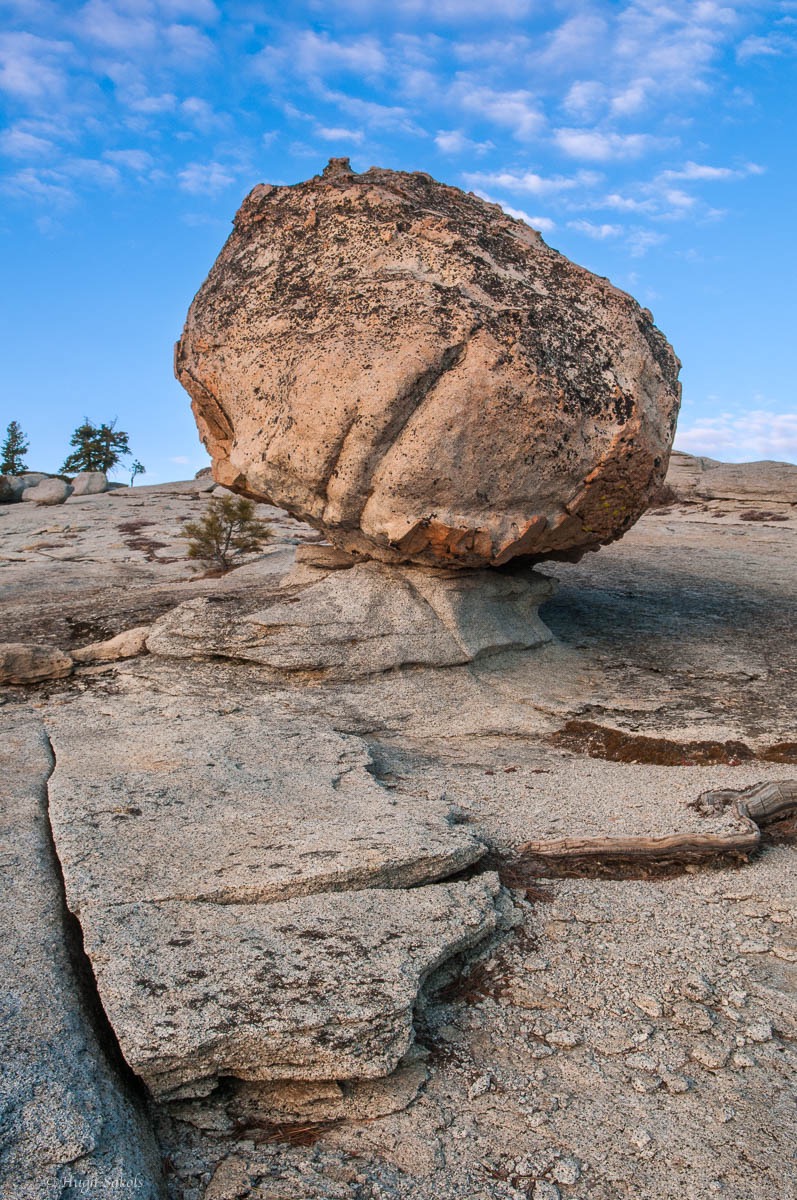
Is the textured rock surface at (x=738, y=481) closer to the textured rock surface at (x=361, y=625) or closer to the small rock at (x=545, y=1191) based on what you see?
the textured rock surface at (x=361, y=625)

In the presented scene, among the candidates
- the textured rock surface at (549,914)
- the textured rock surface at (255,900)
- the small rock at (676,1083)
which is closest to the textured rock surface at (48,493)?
the textured rock surface at (549,914)

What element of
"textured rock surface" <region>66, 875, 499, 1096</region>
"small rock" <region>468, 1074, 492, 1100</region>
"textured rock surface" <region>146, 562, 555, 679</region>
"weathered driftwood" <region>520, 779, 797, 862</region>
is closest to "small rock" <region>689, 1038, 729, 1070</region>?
"small rock" <region>468, 1074, 492, 1100</region>

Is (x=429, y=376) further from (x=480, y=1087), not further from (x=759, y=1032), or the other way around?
(x=480, y=1087)

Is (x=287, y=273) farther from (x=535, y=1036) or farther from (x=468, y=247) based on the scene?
(x=535, y=1036)

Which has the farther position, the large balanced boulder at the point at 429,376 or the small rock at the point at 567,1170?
the large balanced boulder at the point at 429,376

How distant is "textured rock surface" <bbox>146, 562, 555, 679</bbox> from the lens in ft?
21.6

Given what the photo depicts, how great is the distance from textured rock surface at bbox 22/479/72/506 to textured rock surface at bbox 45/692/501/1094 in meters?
14.1

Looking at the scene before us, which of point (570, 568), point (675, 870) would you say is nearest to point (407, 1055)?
point (675, 870)

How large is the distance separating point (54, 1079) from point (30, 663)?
172 inches

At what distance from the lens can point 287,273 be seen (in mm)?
6711

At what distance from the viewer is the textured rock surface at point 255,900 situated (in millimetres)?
2871

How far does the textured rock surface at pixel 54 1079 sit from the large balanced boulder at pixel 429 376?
3480mm

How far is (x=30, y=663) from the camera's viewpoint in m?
6.60

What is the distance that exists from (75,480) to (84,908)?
60.4ft
